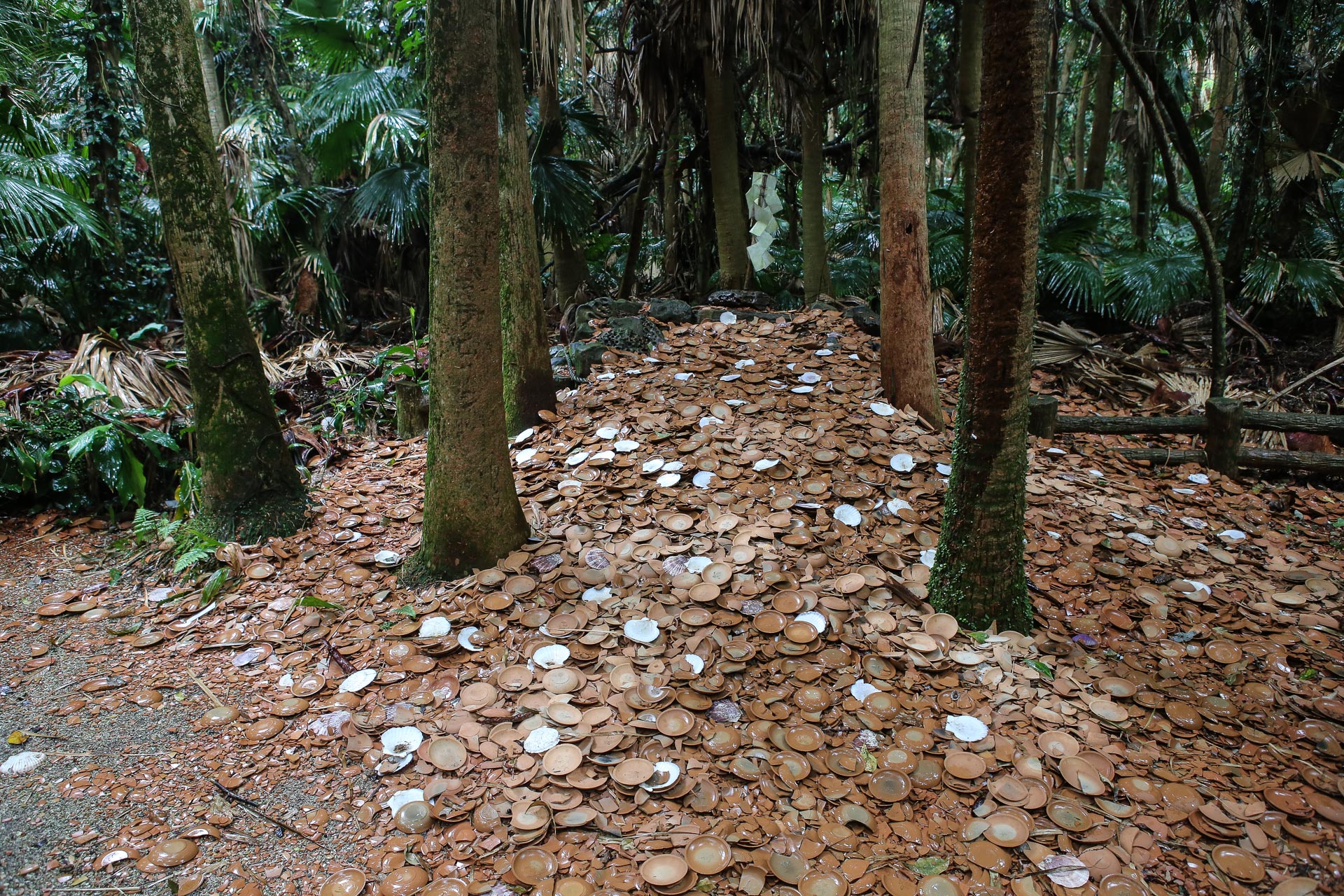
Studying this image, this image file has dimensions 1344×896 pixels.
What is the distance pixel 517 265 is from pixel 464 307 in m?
1.27

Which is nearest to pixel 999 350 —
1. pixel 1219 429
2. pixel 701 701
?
pixel 701 701

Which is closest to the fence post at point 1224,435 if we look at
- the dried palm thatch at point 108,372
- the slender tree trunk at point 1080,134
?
the dried palm thatch at point 108,372

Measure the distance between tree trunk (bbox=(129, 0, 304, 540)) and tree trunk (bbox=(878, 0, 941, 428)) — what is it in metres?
3.15

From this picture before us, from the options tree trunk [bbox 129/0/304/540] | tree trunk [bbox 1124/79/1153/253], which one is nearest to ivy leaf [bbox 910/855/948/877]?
tree trunk [bbox 129/0/304/540]

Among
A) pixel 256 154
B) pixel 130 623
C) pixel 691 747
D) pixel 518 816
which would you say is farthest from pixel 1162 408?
pixel 256 154

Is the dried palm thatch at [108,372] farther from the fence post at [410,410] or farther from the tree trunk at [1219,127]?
the tree trunk at [1219,127]

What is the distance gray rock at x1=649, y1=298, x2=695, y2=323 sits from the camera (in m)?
5.41

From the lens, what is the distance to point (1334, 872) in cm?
187

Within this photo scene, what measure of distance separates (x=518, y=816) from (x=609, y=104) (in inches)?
324

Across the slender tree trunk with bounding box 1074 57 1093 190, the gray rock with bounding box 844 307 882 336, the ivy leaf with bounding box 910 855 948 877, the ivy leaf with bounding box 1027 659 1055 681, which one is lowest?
the ivy leaf with bounding box 910 855 948 877

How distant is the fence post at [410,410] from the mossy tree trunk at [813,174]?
3.01 metres

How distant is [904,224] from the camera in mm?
3816

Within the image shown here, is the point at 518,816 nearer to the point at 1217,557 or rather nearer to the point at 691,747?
the point at 691,747

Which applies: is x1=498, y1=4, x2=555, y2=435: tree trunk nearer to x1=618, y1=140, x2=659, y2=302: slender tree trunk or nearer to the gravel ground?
x1=618, y1=140, x2=659, y2=302: slender tree trunk
